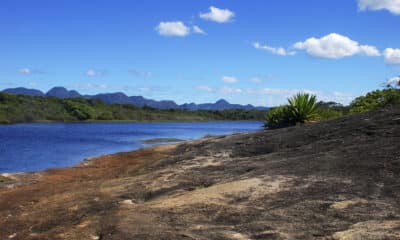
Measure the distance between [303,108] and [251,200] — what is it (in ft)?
70.5

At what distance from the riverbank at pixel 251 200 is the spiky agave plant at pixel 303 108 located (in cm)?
1433

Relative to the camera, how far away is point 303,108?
30.6m

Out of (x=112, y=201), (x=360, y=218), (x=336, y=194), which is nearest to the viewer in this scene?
(x=360, y=218)

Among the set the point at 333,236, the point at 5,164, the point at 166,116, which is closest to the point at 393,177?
the point at 333,236

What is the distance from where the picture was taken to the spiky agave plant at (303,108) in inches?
1201

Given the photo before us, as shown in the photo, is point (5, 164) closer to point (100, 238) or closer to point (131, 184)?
point (131, 184)

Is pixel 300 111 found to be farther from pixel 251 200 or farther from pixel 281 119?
pixel 251 200

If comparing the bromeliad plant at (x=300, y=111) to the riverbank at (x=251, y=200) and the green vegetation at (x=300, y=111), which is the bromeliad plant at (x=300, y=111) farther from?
the riverbank at (x=251, y=200)

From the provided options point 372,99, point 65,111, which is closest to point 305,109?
point 372,99

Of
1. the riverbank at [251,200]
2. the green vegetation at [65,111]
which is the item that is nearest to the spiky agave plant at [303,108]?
the riverbank at [251,200]

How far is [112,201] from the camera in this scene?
11820 millimetres

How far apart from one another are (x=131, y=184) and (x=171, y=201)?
338 centimetres

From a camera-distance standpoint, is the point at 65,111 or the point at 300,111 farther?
the point at 65,111

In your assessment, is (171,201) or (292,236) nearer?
(292,236)
